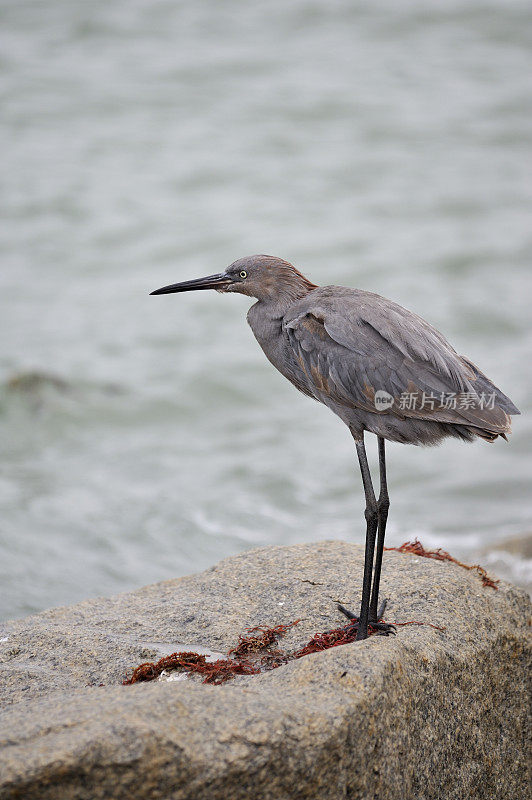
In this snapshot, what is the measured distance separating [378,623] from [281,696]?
95cm

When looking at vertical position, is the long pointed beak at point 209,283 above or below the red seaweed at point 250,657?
above

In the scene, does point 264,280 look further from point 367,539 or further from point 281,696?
point 281,696

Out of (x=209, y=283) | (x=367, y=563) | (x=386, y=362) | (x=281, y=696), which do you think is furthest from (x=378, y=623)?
(x=209, y=283)

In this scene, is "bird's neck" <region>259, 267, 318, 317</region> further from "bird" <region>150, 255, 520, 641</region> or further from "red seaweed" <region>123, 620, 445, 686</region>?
"red seaweed" <region>123, 620, 445, 686</region>

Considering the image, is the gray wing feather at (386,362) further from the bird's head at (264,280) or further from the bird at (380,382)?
the bird's head at (264,280)

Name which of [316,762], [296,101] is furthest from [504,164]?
[316,762]

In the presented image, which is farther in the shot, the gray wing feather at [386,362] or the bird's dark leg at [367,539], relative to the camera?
the gray wing feather at [386,362]

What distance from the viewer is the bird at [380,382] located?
415 centimetres

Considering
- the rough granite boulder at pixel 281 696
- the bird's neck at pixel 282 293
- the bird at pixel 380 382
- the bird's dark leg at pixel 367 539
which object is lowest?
the rough granite boulder at pixel 281 696

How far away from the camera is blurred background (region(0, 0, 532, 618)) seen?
28.9 feet

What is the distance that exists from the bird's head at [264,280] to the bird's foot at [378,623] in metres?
1.65

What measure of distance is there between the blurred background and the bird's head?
3427mm

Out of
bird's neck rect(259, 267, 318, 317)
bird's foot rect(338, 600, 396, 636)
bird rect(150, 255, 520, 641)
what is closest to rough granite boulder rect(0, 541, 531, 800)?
bird's foot rect(338, 600, 396, 636)

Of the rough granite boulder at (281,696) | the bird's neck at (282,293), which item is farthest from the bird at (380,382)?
the rough granite boulder at (281,696)
